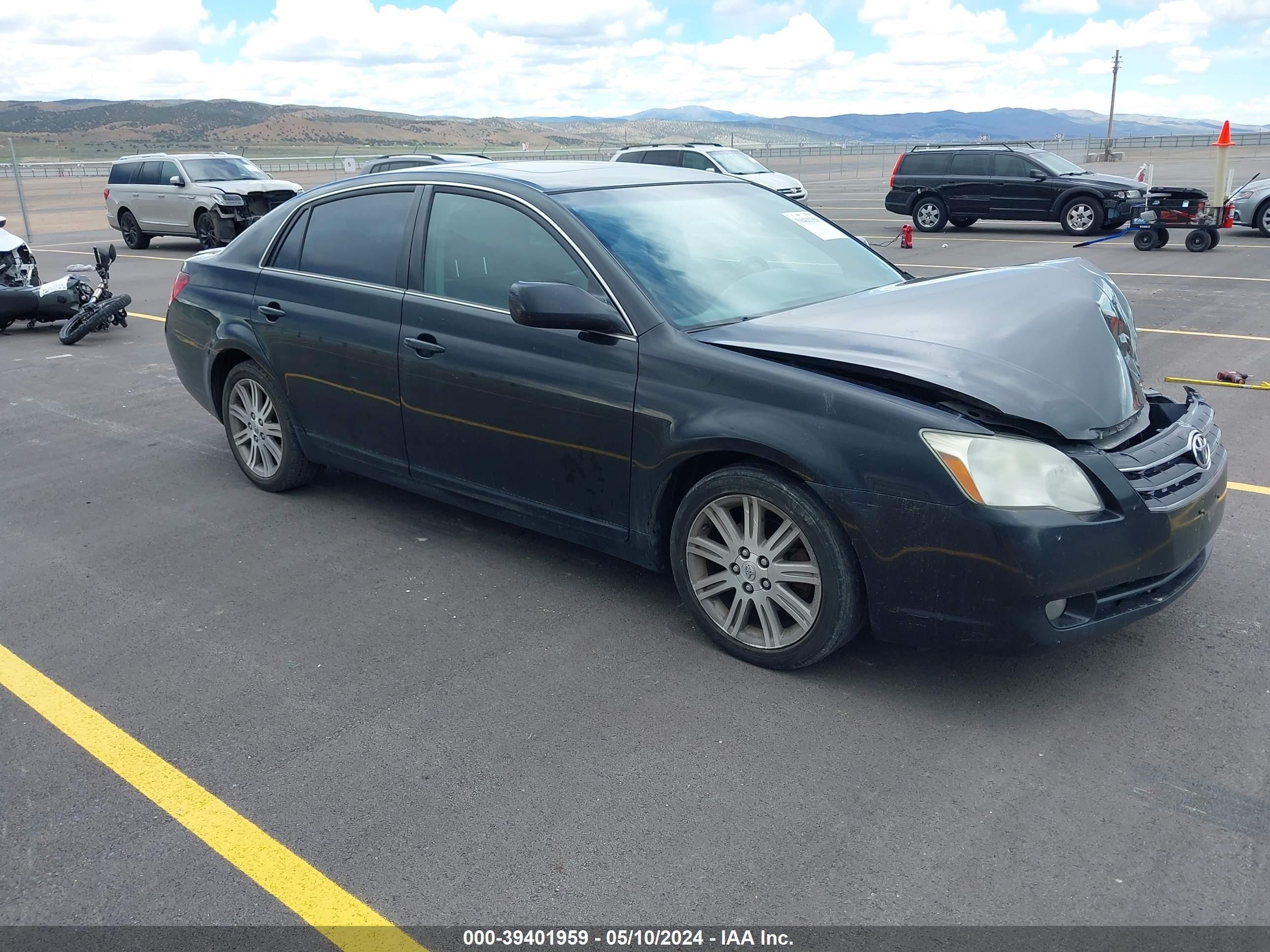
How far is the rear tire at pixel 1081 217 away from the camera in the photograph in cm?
1927

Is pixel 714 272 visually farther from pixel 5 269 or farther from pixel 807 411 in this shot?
pixel 5 269

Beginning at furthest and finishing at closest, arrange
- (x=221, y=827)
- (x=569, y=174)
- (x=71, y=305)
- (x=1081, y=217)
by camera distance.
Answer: (x=1081, y=217)
(x=71, y=305)
(x=569, y=174)
(x=221, y=827)

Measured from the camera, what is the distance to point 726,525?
12.8 feet

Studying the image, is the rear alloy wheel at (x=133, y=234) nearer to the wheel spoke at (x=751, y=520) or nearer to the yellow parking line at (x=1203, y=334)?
the yellow parking line at (x=1203, y=334)

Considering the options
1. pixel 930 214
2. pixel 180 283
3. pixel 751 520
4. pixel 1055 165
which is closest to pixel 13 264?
pixel 180 283

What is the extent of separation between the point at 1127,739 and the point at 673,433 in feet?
5.82

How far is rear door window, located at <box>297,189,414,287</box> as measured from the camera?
198 inches

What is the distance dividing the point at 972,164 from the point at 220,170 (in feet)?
46.7

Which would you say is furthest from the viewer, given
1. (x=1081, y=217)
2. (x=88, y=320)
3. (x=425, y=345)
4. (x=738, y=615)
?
(x=1081, y=217)

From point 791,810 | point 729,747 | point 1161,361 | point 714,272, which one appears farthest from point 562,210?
point 1161,361

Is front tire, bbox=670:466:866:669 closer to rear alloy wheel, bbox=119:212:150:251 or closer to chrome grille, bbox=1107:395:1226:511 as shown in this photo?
chrome grille, bbox=1107:395:1226:511

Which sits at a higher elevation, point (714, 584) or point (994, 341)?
point (994, 341)

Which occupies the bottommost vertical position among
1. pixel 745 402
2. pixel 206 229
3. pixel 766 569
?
pixel 766 569

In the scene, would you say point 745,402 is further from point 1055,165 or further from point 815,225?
point 1055,165
